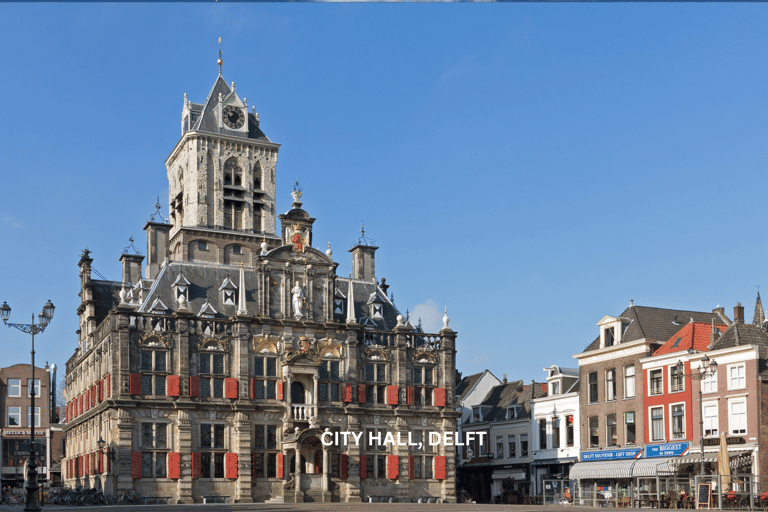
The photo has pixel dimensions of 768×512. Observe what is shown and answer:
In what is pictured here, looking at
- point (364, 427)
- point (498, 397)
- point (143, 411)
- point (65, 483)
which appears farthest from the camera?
point (498, 397)

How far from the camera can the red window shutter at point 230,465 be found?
5656 centimetres

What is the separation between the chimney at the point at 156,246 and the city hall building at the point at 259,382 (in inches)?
4.1

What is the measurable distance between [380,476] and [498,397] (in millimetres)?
18880

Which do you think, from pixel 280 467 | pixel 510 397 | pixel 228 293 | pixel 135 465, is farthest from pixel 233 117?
pixel 510 397

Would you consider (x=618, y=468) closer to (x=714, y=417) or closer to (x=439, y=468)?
(x=714, y=417)

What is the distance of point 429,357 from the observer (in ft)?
207

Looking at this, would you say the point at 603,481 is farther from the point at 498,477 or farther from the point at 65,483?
the point at 65,483

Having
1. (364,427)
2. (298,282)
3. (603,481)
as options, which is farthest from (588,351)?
(298,282)

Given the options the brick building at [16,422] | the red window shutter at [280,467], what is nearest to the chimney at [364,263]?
the red window shutter at [280,467]

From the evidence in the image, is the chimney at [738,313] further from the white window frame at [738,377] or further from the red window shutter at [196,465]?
the red window shutter at [196,465]

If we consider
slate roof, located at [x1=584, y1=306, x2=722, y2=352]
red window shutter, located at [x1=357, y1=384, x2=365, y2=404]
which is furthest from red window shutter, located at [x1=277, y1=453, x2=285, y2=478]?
slate roof, located at [x1=584, y1=306, x2=722, y2=352]

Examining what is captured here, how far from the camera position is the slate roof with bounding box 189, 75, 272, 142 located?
72375 millimetres

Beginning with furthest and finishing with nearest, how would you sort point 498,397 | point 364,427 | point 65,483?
point 498,397 → point 65,483 → point 364,427

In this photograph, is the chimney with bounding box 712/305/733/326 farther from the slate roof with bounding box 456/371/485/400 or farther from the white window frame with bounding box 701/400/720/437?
the slate roof with bounding box 456/371/485/400
